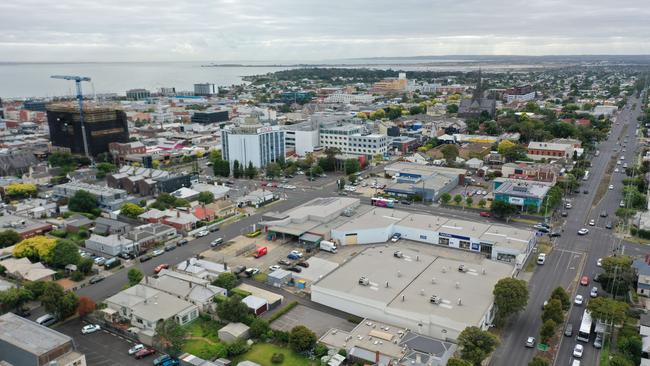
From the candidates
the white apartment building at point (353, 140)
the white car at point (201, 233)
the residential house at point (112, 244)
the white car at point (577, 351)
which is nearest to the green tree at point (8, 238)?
the residential house at point (112, 244)

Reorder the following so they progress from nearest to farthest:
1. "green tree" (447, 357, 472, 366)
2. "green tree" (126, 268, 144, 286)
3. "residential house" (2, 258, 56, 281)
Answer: "green tree" (447, 357, 472, 366), "green tree" (126, 268, 144, 286), "residential house" (2, 258, 56, 281)

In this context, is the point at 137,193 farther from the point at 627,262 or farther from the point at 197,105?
the point at 197,105

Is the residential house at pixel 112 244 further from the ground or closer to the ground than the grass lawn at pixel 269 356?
further from the ground

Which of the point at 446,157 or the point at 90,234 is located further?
the point at 446,157

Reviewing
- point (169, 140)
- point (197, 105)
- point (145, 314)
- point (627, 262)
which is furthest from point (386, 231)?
point (197, 105)

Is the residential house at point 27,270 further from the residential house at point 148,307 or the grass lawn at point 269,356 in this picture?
the grass lawn at point 269,356

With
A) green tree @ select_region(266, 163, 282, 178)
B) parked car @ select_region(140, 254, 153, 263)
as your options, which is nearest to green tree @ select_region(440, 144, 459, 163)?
green tree @ select_region(266, 163, 282, 178)

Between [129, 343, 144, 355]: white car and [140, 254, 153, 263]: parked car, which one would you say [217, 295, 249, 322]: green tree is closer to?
[129, 343, 144, 355]: white car
